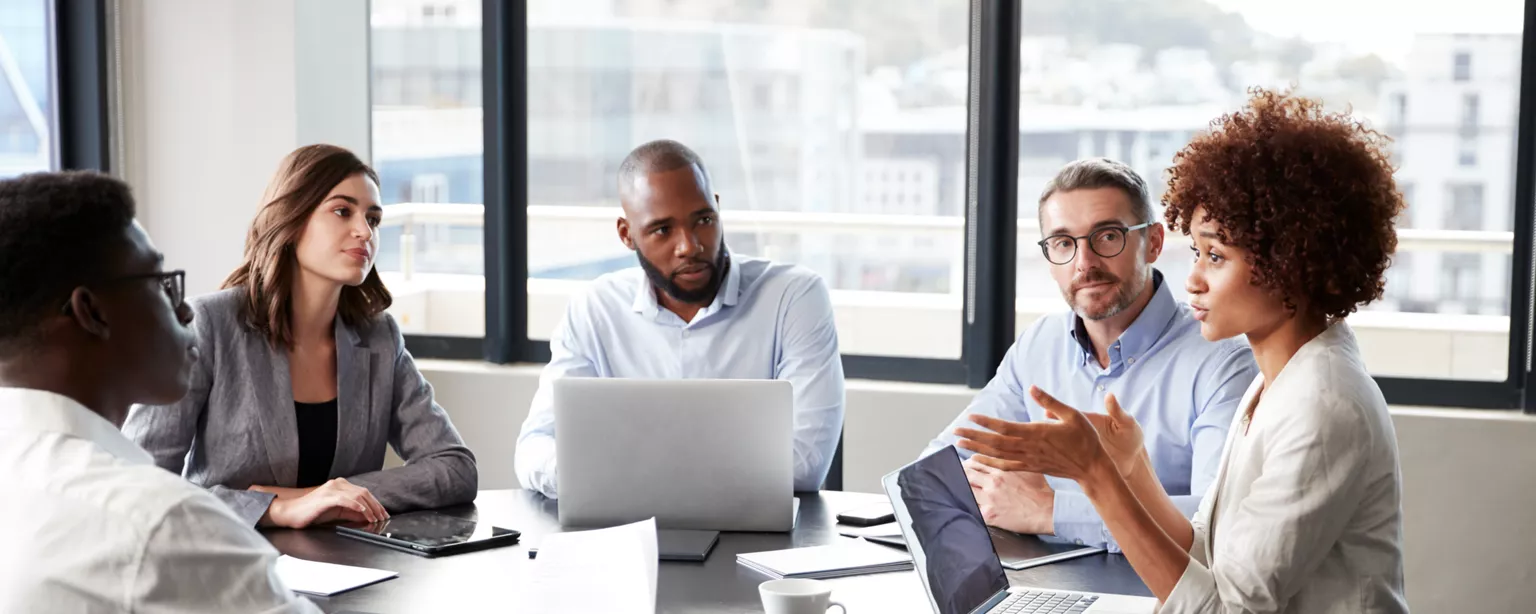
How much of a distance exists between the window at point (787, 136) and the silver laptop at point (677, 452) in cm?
A: 206

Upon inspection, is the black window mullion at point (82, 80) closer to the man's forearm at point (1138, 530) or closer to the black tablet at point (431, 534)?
the black tablet at point (431, 534)

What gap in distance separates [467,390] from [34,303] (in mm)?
3131

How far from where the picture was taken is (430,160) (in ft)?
15.2

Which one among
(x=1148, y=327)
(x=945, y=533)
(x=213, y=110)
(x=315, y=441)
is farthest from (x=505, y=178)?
(x=945, y=533)

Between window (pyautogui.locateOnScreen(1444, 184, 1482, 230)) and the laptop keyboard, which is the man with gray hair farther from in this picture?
window (pyautogui.locateOnScreen(1444, 184, 1482, 230))

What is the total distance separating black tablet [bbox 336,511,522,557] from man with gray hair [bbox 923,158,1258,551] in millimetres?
815

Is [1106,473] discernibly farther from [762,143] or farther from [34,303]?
[762,143]

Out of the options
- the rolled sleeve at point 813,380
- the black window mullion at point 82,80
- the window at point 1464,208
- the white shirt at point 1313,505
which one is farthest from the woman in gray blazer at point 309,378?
the window at point 1464,208

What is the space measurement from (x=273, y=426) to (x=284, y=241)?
→ 37cm

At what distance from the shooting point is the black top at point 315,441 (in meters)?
2.63

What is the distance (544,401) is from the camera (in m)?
2.77

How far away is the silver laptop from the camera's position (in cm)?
217

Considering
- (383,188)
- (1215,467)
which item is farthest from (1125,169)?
(383,188)

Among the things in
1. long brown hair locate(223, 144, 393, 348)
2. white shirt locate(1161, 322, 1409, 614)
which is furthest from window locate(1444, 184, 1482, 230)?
long brown hair locate(223, 144, 393, 348)
